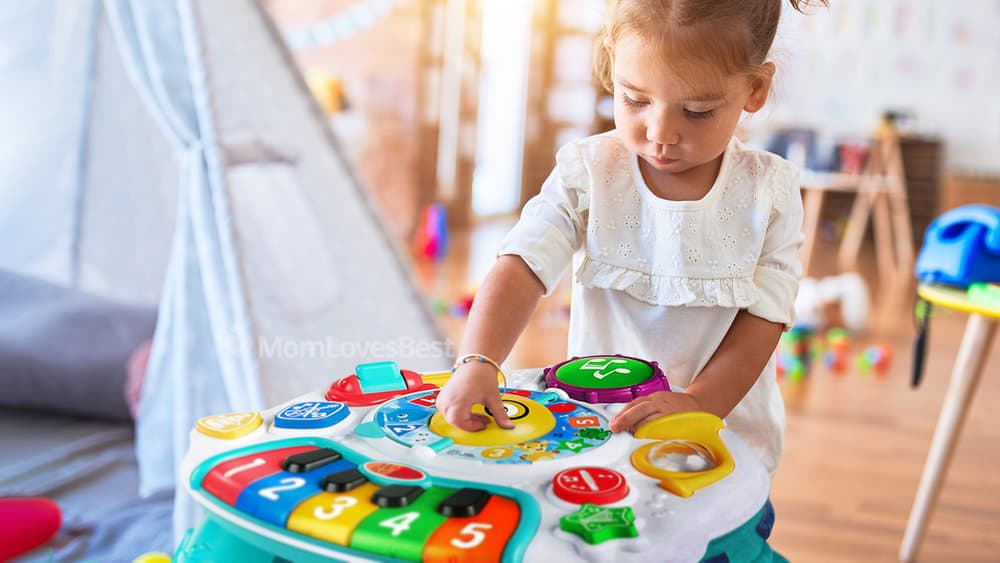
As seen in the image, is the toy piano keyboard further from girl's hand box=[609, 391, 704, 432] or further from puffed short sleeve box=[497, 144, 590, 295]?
puffed short sleeve box=[497, 144, 590, 295]

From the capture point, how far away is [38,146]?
6.03 feet

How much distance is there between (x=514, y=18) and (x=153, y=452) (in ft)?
15.2

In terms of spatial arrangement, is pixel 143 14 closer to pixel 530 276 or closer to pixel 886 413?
pixel 530 276

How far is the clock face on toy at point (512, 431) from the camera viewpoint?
561 millimetres

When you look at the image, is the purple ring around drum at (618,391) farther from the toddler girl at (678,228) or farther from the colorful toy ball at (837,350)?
the colorful toy ball at (837,350)

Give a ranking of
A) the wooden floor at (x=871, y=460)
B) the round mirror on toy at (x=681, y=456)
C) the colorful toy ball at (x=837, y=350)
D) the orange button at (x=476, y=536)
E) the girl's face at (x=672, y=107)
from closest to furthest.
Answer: the orange button at (x=476, y=536), the round mirror on toy at (x=681, y=456), the girl's face at (x=672, y=107), the wooden floor at (x=871, y=460), the colorful toy ball at (x=837, y=350)

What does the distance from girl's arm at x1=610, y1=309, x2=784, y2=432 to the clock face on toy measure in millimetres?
97

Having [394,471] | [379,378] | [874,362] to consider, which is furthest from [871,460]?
[394,471]

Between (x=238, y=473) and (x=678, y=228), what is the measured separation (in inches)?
16.0

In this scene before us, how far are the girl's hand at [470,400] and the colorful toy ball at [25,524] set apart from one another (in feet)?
2.62

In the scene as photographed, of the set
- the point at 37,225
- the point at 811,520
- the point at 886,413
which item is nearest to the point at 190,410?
the point at 37,225

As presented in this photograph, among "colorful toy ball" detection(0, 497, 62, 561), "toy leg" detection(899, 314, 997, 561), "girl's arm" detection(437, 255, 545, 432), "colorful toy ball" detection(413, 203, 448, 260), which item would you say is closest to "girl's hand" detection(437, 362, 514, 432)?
"girl's arm" detection(437, 255, 545, 432)

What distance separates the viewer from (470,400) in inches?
23.5

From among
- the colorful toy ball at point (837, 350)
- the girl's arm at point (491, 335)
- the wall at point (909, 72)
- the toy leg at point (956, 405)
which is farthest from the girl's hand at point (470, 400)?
the wall at point (909, 72)
